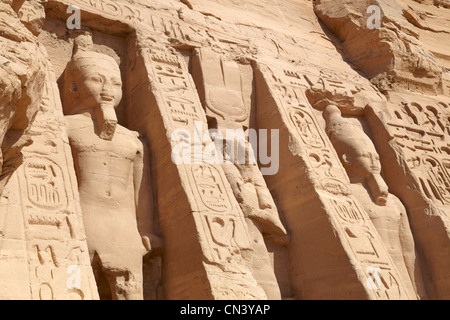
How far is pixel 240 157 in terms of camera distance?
5.71m

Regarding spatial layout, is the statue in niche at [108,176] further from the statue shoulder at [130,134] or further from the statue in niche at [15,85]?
the statue in niche at [15,85]

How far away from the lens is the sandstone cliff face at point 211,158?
3.91 meters

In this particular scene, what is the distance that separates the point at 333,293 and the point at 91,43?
3.18 m

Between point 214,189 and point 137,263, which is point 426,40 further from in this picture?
point 137,263

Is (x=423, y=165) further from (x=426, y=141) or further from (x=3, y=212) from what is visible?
(x=3, y=212)

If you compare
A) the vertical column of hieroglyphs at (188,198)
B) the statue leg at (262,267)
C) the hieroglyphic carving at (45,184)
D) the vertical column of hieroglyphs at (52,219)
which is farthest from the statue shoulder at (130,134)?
the statue leg at (262,267)

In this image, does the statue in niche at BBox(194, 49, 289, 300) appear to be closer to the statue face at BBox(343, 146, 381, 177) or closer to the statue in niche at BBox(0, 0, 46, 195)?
the statue face at BBox(343, 146, 381, 177)

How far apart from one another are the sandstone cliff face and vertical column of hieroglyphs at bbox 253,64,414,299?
2cm

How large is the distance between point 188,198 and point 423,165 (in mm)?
3221

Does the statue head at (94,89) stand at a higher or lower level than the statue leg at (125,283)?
higher

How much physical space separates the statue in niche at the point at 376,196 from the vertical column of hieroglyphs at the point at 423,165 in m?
0.14

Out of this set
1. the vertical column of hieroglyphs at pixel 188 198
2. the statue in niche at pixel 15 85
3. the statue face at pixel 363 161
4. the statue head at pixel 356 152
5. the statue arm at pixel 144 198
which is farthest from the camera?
the statue face at pixel 363 161

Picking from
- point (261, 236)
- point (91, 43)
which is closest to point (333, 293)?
point (261, 236)

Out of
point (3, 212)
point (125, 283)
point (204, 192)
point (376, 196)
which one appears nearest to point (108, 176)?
point (204, 192)
